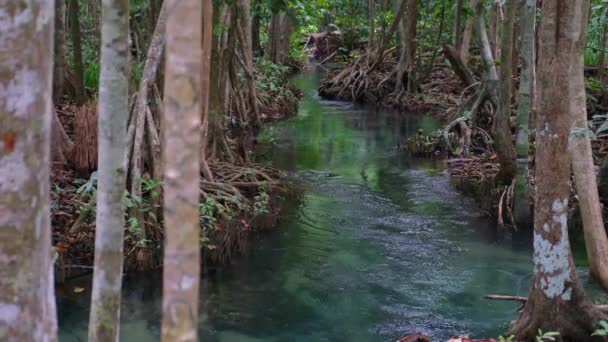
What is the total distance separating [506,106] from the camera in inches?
356

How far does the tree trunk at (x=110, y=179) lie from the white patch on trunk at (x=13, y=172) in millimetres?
918

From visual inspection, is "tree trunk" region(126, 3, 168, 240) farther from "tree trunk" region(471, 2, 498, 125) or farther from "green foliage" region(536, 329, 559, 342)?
"tree trunk" region(471, 2, 498, 125)

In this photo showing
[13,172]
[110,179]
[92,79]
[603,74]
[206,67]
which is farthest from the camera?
[603,74]

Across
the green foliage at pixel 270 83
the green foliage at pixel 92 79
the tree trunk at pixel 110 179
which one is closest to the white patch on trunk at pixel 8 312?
the tree trunk at pixel 110 179

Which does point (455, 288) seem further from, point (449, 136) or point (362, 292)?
point (449, 136)

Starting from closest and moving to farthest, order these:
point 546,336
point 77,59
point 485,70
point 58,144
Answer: point 546,336
point 58,144
point 77,59
point 485,70

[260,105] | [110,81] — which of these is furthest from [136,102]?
[260,105]

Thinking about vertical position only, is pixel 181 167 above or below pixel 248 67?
below

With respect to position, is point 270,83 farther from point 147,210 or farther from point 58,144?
point 147,210

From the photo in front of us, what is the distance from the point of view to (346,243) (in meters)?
8.38

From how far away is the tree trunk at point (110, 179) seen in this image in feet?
8.98

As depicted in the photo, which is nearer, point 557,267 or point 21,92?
point 21,92

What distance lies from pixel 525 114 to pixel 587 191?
2502mm

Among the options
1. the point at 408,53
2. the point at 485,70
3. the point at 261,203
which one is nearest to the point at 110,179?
the point at 261,203
